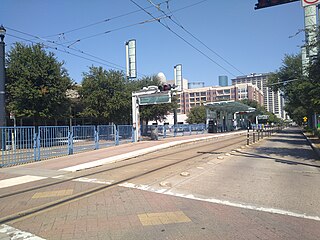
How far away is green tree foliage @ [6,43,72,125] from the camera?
25141 mm

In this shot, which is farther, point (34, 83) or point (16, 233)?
point (34, 83)

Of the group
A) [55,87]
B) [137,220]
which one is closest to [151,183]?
[137,220]

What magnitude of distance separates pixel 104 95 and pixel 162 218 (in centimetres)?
2730

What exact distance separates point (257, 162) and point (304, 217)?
26.9 feet

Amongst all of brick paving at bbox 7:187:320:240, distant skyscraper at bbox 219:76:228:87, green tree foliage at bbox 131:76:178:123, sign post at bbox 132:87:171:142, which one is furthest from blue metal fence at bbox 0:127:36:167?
distant skyscraper at bbox 219:76:228:87

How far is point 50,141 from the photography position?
57.0 feet

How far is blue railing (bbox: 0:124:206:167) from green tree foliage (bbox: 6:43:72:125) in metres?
6.55

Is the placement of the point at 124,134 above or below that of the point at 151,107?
below

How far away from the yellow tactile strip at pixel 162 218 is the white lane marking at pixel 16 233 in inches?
74.6

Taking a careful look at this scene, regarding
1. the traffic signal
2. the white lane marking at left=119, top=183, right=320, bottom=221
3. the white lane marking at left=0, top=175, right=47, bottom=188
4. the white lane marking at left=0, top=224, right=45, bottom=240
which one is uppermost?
the traffic signal

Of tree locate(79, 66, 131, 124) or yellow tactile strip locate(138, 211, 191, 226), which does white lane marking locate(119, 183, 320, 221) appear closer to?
yellow tactile strip locate(138, 211, 191, 226)

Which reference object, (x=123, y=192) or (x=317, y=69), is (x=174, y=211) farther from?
(x=317, y=69)

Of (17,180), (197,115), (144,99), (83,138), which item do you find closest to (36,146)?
(83,138)

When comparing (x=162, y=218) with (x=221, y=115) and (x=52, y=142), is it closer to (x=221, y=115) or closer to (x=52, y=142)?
(x=52, y=142)
